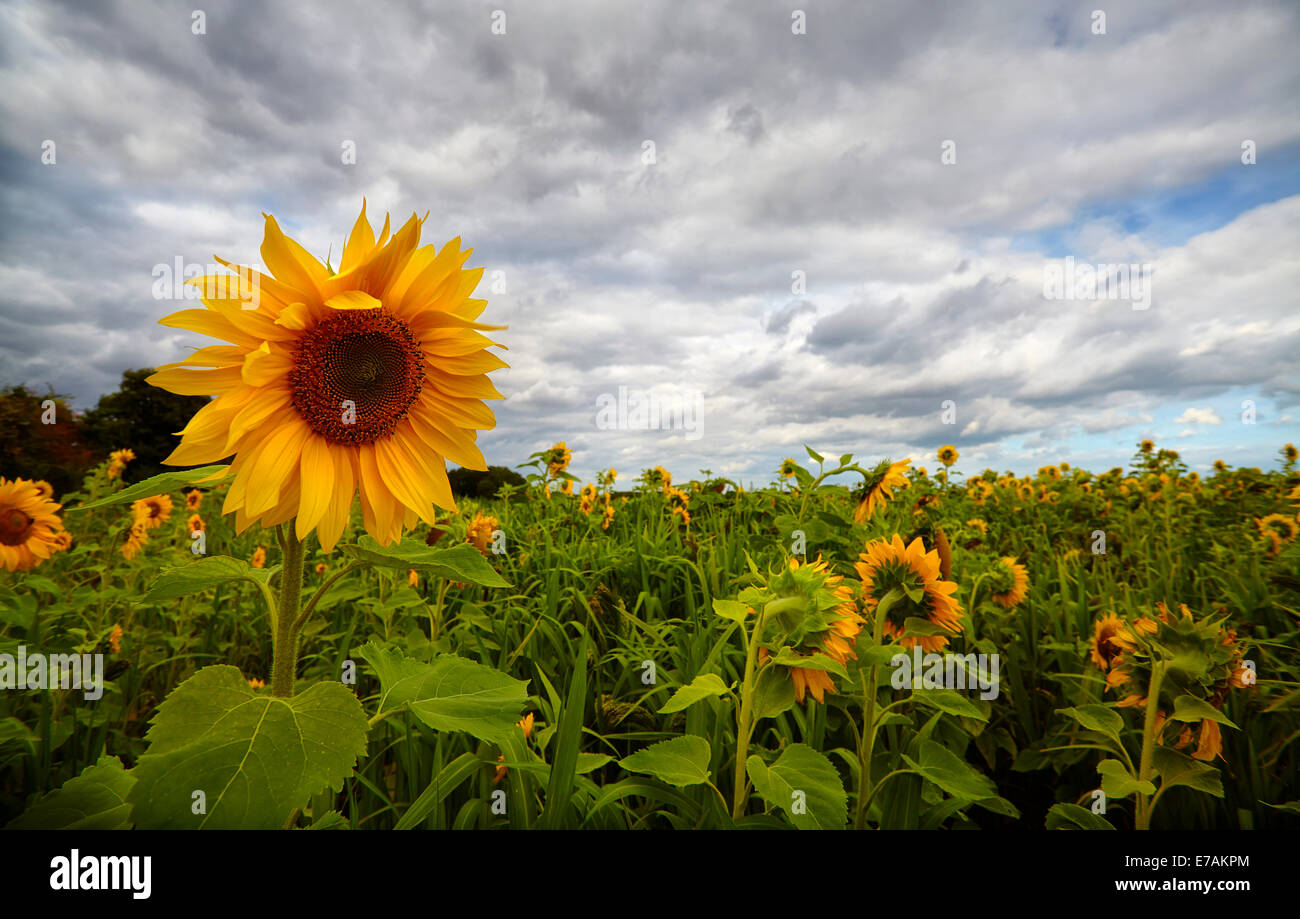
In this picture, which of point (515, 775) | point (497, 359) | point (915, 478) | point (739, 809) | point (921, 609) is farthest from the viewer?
point (915, 478)

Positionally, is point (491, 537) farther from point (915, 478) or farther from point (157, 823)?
point (915, 478)

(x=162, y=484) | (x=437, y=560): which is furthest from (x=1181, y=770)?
(x=162, y=484)

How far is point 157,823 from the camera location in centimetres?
88

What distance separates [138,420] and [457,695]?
1844 cm

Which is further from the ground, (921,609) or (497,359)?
(497,359)

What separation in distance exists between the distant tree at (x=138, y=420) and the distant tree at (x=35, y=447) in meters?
3.63

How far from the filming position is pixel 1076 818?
183 cm

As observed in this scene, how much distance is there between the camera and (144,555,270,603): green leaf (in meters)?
1.16

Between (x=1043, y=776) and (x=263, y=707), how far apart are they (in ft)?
11.3

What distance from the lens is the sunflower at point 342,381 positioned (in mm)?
1275

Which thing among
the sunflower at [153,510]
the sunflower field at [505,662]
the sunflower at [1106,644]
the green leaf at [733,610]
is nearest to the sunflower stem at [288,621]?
the sunflower field at [505,662]

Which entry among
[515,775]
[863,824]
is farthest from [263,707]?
[863,824]

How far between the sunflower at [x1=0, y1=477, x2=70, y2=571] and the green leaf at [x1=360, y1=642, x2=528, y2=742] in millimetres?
3016

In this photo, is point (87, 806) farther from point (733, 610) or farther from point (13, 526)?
point (13, 526)
